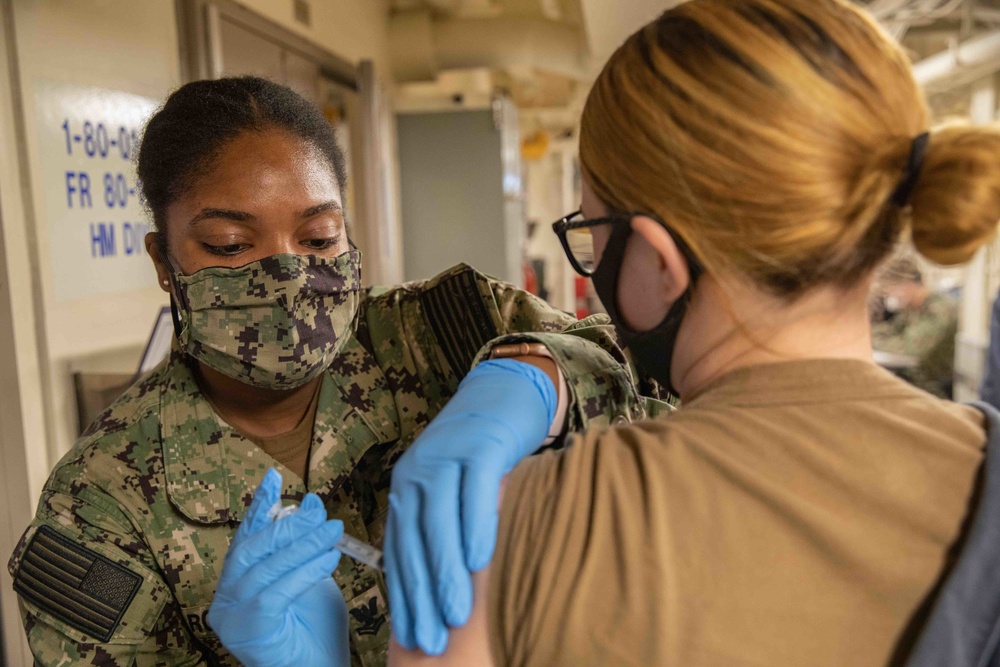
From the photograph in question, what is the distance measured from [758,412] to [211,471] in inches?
37.2

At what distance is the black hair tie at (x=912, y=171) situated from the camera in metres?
0.73

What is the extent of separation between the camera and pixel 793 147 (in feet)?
2.30

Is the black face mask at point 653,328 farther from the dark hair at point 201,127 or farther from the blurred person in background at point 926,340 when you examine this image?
the blurred person in background at point 926,340

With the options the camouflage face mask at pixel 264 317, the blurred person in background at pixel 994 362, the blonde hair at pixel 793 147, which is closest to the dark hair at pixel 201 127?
the camouflage face mask at pixel 264 317

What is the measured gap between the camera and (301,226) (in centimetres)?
130

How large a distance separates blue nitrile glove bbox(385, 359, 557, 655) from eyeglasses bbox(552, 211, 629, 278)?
22cm

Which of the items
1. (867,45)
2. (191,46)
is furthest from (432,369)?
(191,46)

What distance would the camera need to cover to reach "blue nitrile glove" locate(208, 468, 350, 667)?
901mm

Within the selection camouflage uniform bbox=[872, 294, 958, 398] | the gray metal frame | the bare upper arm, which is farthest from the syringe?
camouflage uniform bbox=[872, 294, 958, 398]

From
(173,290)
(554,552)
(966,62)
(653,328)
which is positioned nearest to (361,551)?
(554,552)

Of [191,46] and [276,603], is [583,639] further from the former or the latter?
[191,46]

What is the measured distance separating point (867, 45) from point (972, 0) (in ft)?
15.2

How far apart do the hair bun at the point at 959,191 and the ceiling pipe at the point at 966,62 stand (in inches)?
160

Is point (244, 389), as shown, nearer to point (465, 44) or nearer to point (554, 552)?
point (554, 552)
